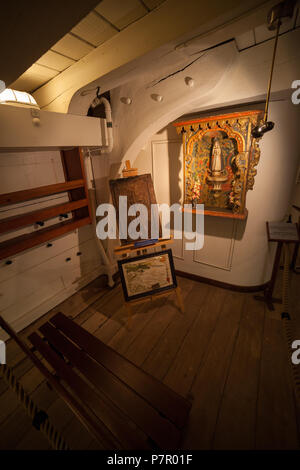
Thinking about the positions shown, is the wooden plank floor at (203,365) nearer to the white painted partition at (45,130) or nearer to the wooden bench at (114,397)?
the wooden bench at (114,397)

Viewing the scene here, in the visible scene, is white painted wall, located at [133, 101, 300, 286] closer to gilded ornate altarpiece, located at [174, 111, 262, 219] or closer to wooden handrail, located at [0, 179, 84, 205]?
gilded ornate altarpiece, located at [174, 111, 262, 219]

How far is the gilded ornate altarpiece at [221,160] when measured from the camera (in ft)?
9.04

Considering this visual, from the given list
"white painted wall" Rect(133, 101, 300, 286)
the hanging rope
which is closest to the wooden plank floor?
"white painted wall" Rect(133, 101, 300, 286)

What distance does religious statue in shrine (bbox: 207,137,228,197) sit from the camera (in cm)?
300

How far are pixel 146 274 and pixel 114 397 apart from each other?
1.61 metres

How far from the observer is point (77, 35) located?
1.66 meters

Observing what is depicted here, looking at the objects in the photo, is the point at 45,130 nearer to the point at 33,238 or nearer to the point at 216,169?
the point at 33,238

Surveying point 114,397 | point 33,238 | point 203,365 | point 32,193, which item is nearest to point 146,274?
point 203,365

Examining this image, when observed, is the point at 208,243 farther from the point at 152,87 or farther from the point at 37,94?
the point at 37,94

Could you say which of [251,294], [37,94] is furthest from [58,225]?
[251,294]

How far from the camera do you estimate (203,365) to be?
2449 mm

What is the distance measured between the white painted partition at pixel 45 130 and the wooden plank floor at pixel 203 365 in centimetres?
267

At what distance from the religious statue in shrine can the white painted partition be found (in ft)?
5.78

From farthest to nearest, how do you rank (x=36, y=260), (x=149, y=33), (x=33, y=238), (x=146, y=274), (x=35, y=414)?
(x=36, y=260), (x=146, y=274), (x=33, y=238), (x=149, y=33), (x=35, y=414)
